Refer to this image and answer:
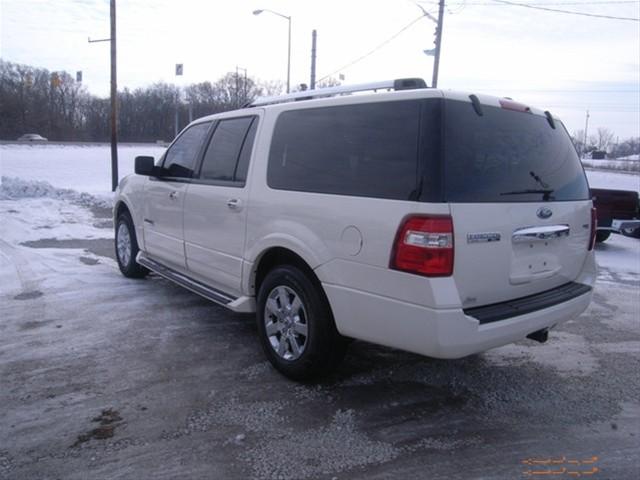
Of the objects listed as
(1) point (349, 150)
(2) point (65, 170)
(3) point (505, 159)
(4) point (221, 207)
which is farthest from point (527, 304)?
(2) point (65, 170)

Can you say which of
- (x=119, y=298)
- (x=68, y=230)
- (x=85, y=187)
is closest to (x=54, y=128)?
(x=85, y=187)

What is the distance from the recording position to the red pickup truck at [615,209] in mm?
10180

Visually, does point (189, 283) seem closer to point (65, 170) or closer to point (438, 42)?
point (438, 42)

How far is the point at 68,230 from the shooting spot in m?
9.88

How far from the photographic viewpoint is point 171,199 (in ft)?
17.2

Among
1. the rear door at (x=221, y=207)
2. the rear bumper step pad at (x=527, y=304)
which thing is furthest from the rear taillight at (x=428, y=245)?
the rear door at (x=221, y=207)

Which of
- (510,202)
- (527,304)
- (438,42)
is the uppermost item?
(438,42)

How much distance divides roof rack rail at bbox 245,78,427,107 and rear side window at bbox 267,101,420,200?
0.25 meters

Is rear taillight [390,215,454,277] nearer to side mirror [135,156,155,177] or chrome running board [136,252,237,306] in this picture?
chrome running board [136,252,237,306]

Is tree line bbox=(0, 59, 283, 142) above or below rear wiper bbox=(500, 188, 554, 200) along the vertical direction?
above

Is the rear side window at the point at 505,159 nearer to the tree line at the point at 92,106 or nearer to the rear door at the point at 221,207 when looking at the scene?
the rear door at the point at 221,207

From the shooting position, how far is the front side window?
199 inches

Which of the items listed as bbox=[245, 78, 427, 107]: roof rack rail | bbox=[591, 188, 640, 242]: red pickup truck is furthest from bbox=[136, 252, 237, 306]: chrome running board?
bbox=[591, 188, 640, 242]: red pickup truck

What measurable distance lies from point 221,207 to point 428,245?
7.00 ft
